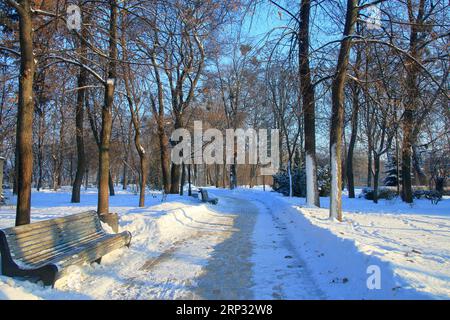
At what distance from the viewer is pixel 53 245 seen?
6906 mm

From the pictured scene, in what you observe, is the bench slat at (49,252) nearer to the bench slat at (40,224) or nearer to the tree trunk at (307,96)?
the bench slat at (40,224)

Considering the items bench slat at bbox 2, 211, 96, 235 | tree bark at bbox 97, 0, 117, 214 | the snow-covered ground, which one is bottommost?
the snow-covered ground

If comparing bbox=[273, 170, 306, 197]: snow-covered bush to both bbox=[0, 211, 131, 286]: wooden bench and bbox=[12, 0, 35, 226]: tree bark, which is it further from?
bbox=[12, 0, 35, 226]: tree bark

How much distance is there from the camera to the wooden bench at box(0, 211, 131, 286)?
221 inches

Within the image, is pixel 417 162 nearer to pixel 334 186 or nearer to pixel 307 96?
pixel 307 96

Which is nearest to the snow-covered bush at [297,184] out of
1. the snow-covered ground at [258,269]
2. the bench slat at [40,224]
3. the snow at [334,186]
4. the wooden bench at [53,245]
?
the snow at [334,186]

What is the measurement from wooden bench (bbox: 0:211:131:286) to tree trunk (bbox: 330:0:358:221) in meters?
6.62

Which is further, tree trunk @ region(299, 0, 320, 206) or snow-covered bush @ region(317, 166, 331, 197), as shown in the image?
snow-covered bush @ region(317, 166, 331, 197)

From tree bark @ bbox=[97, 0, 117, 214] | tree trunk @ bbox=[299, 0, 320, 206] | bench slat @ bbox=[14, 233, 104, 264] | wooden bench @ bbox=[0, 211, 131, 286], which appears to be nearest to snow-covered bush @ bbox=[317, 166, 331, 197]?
tree trunk @ bbox=[299, 0, 320, 206]

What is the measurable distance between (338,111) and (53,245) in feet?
29.7

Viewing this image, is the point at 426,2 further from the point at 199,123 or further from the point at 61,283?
the point at 199,123

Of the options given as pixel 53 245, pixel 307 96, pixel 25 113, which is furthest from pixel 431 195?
pixel 53 245

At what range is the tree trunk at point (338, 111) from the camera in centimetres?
1214
